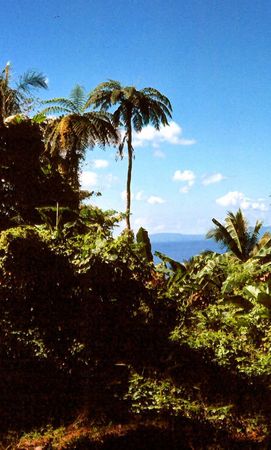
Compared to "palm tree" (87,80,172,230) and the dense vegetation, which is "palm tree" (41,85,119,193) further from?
the dense vegetation

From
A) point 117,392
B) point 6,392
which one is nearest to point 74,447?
point 117,392

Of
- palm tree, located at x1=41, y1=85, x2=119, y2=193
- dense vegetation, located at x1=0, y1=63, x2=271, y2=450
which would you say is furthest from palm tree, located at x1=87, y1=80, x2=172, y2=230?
dense vegetation, located at x1=0, y1=63, x2=271, y2=450

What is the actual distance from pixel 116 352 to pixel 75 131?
1767cm

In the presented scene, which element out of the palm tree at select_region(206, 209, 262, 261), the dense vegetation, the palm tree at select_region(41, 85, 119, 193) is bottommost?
the dense vegetation

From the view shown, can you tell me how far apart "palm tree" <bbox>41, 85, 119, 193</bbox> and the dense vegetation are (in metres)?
15.0

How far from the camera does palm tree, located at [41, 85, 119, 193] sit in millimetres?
22781

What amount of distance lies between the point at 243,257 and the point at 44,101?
15013 mm

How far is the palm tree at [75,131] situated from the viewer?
74.7ft

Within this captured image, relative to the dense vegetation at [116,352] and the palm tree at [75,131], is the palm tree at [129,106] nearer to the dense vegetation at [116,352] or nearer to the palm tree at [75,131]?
the palm tree at [75,131]

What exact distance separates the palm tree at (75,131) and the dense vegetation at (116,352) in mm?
15027

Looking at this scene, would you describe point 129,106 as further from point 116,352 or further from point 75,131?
point 116,352

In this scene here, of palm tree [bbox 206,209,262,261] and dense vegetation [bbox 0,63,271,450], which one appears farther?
palm tree [bbox 206,209,262,261]

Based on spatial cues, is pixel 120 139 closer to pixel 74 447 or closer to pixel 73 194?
pixel 73 194

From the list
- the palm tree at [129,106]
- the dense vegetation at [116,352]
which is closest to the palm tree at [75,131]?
the palm tree at [129,106]
